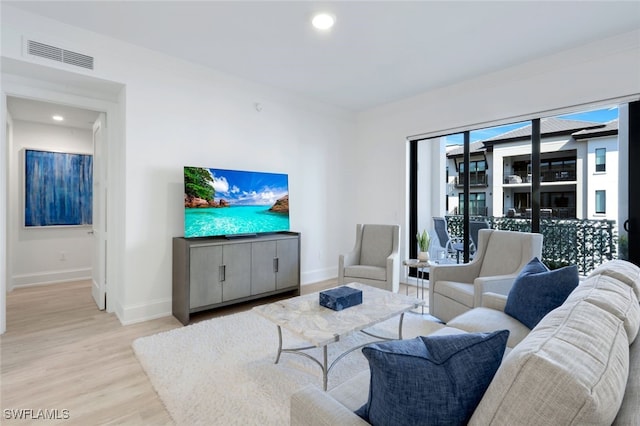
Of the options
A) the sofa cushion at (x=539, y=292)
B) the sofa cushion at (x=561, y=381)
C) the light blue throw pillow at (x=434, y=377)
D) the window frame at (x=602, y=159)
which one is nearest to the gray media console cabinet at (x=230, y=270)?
the sofa cushion at (x=539, y=292)

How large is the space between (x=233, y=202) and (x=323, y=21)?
2.07 meters

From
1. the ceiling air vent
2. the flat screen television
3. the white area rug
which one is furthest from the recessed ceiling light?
the white area rug

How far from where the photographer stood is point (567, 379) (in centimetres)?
66

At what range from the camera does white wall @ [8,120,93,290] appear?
14.7 ft

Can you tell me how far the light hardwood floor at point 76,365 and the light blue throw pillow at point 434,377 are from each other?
1553 mm

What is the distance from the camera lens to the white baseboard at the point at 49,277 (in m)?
4.47

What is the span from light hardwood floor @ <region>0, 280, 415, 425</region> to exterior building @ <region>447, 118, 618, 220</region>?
11.9ft

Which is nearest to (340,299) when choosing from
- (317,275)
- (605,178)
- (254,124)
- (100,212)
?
(317,275)

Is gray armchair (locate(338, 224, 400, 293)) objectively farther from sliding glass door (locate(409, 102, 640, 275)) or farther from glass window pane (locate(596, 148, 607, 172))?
glass window pane (locate(596, 148, 607, 172))

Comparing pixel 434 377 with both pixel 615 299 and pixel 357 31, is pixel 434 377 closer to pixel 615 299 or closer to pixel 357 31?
pixel 615 299

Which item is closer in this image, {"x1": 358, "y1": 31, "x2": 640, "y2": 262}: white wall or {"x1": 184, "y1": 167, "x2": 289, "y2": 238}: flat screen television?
{"x1": 358, "y1": 31, "x2": 640, "y2": 262}: white wall

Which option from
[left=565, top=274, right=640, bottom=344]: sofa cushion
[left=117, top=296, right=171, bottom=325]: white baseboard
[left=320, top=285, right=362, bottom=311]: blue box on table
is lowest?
[left=117, top=296, right=171, bottom=325]: white baseboard
